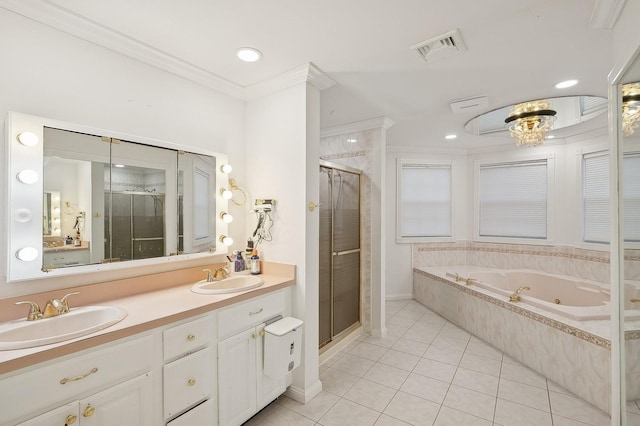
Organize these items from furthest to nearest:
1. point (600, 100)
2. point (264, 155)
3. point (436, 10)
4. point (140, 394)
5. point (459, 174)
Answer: point (459, 174) < point (600, 100) < point (264, 155) < point (436, 10) < point (140, 394)

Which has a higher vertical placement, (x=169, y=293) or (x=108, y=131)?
(x=108, y=131)

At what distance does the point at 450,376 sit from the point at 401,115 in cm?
266

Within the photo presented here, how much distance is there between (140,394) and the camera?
1.32 metres

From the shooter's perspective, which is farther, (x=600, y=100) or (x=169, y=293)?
(x=600, y=100)

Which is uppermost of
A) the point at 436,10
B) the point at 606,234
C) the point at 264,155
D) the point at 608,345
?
the point at 436,10

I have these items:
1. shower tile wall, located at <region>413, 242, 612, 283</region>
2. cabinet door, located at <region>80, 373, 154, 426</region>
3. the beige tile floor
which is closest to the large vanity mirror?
cabinet door, located at <region>80, 373, 154, 426</region>

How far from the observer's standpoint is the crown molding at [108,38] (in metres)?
1.44

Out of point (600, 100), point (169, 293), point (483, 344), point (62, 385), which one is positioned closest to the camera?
point (62, 385)

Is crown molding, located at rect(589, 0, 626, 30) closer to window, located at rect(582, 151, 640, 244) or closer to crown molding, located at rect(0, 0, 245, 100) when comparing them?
crown molding, located at rect(0, 0, 245, 100)

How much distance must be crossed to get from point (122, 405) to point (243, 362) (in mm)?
675

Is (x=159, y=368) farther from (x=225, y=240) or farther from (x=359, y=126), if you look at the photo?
(x=359, y=126)

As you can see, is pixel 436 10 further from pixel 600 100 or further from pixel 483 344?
pixel 483 344

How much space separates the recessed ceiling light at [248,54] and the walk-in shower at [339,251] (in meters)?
1.07

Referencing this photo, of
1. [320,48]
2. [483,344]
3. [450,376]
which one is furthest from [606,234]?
[320,48]
